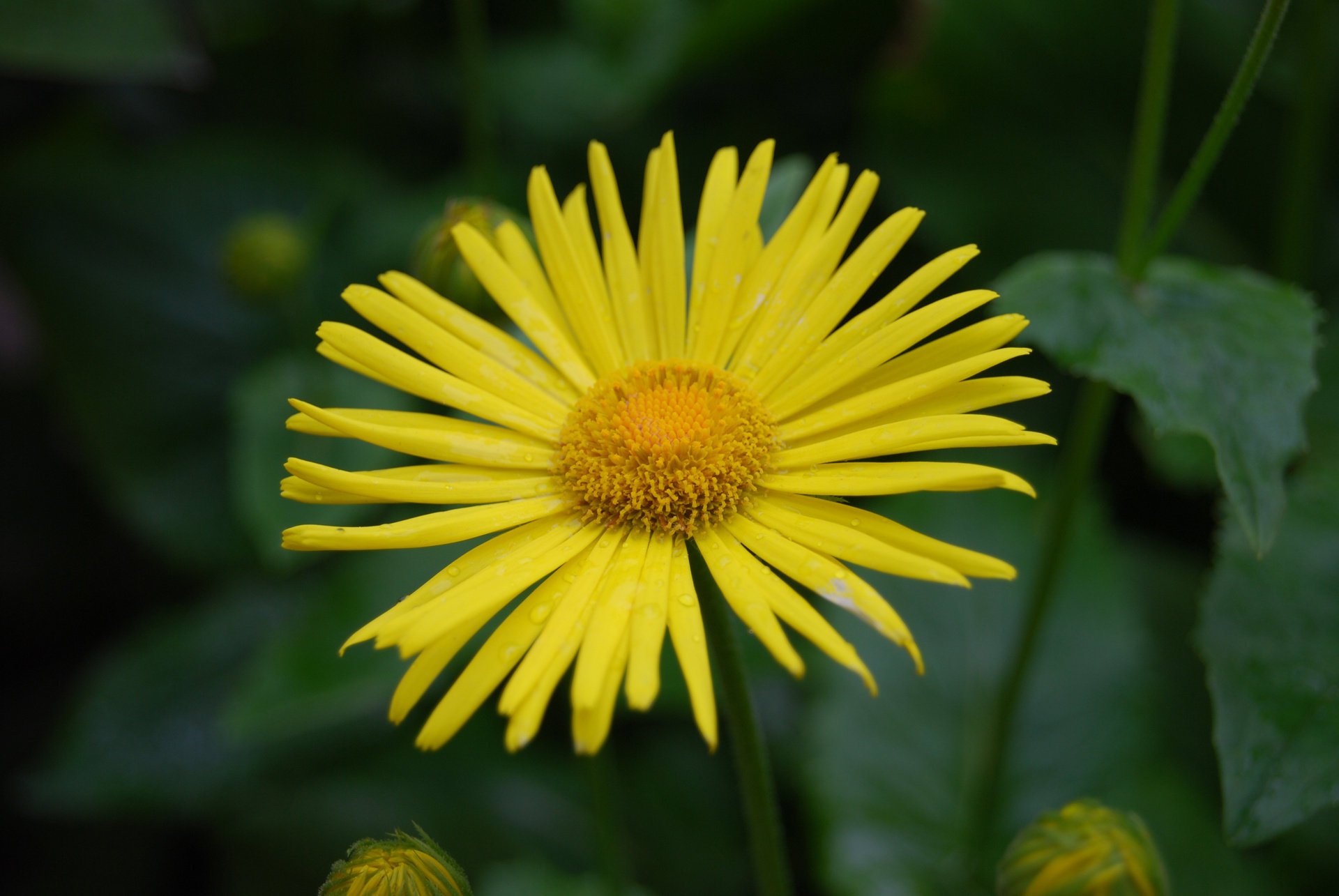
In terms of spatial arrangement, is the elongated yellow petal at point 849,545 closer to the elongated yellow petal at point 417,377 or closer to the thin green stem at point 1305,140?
the elongated yellow petal at point 417,377

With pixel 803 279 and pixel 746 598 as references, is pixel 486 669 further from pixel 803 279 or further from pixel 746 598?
pixel 803 279

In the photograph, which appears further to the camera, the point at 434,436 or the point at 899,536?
the point at 434,436

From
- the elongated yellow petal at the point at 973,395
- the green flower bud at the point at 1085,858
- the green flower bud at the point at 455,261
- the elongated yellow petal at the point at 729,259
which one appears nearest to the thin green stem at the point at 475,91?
the green flower bud at the point at 455,261

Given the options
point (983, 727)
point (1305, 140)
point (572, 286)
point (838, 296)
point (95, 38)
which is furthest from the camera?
point (95, 38)

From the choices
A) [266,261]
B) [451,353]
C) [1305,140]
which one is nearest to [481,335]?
[451,353]

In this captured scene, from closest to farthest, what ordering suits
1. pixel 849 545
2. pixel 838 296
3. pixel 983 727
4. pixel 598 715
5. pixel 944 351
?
1. pixel 598 715
2. pixel 849 545
3. pixel 944 351
4. pixel 838 296
5. pixel 983 727

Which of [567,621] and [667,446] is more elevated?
[667,446]

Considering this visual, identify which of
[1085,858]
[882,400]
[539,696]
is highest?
[882,400]
